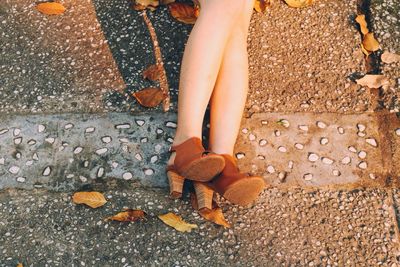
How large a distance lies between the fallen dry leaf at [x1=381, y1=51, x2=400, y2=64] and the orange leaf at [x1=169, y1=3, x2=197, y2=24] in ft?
3.66

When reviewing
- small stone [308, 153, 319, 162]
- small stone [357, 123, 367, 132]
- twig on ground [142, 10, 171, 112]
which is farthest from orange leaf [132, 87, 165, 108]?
small stone [357, 123, 367, 132]

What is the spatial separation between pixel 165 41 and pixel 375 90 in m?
1.23

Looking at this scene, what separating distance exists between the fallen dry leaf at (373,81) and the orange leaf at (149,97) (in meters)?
1.09

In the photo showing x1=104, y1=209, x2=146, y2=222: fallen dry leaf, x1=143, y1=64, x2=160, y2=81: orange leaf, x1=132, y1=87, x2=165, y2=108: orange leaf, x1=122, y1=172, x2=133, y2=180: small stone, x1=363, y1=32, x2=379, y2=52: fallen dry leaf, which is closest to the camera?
x1=104, y1=209, x2=146, y2=222: fallen dry leaf

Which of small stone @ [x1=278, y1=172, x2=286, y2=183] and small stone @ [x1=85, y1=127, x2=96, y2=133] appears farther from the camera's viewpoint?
small stone @ [x1=85, y1=127, x2=96, y2=133]

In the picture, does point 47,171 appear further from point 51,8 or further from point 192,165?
point 51,8

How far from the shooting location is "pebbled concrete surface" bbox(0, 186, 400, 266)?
270cm

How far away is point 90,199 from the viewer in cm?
289

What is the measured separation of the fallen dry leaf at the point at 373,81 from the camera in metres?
3.32

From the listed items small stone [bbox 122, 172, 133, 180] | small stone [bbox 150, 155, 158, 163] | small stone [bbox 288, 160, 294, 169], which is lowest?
small stone [bbox 122, 172, 133, 180]

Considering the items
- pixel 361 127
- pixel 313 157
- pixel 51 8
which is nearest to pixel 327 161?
pixel 313 157

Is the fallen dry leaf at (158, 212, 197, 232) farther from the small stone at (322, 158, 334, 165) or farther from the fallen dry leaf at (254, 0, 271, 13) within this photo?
the fallen dry leaf at (254, 0, 271, 13)

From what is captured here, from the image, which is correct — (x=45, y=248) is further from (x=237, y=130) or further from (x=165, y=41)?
(x=165, y=41)

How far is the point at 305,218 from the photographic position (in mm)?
2846
